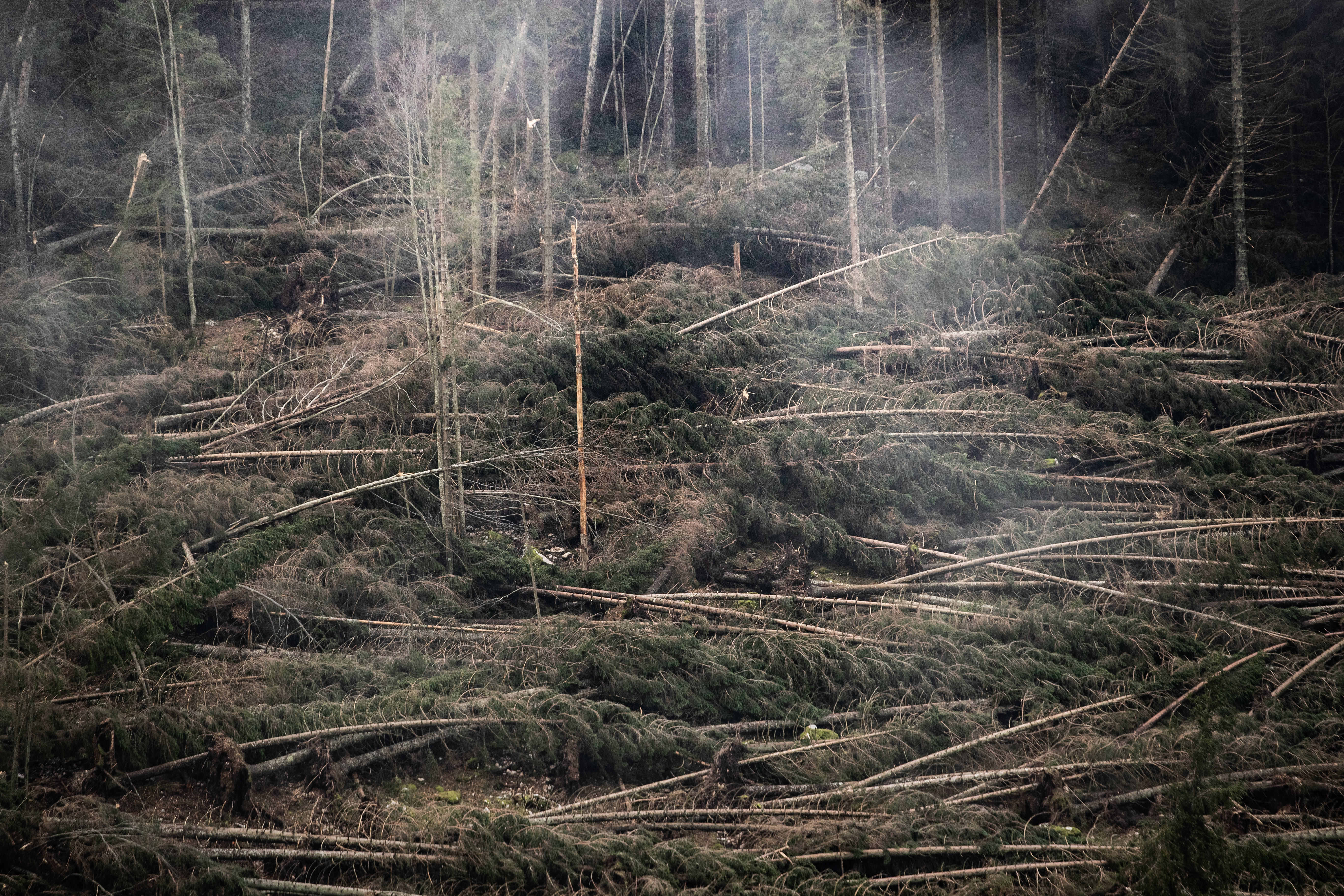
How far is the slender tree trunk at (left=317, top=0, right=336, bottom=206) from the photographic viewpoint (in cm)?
1583

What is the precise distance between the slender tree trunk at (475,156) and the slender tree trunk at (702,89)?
205 inches

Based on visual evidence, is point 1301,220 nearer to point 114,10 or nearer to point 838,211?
point 838,211

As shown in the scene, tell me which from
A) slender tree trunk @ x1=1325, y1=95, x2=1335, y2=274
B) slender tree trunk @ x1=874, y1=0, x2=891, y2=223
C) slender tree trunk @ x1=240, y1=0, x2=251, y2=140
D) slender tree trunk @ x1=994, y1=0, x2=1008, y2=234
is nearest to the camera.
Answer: slender tree trunk @ x1=874, y1=0, x2=891, y2=223

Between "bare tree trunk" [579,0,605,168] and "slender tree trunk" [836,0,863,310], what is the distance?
6615 mm

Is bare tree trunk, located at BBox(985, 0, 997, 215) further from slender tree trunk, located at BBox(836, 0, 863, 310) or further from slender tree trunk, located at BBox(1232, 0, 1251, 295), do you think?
slender tree trunk, located at BBox(836, 0, 863, 310)

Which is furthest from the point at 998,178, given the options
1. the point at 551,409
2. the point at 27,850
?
the point at 27,850

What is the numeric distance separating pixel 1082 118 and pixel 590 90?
32.6 ft

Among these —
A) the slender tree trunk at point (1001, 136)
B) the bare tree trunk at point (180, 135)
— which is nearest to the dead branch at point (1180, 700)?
the bare tree trunk at point (180, 135)

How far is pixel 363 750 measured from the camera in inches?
232

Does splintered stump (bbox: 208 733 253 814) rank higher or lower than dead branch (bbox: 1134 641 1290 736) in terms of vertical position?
higher

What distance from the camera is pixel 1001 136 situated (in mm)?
18969

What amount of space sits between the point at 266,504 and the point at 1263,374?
1046 centimetres

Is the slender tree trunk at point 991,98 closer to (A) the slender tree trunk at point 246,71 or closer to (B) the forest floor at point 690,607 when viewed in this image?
(B) the forest floor at point 690,607

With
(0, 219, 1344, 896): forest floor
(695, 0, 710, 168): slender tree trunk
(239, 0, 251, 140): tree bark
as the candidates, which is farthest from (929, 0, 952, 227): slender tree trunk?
(239, 0, 251, 140): tree bark
